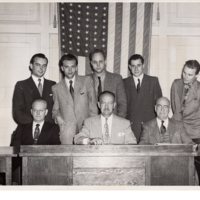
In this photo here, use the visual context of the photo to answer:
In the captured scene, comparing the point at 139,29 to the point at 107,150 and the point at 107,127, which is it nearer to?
the point at 107,127

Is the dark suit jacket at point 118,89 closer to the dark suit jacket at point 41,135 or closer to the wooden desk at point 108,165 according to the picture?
the dark suit jacket at point 41,135

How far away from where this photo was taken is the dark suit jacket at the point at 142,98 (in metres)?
4.19

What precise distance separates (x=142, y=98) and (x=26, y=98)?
1342mm

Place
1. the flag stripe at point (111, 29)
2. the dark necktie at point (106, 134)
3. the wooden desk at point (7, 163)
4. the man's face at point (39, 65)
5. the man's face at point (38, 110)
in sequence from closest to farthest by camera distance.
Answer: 1. the wooden desk at point (7, 163)
2. the dark necktie at point (106, 134)
3. the man's face at point (38, 110)
4. the man's face at point (39, 65)
5. the flag stripe at point (111, 29)

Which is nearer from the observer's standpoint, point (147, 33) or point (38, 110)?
point (38, 110)

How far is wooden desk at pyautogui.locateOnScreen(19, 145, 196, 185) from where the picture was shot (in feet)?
9.18

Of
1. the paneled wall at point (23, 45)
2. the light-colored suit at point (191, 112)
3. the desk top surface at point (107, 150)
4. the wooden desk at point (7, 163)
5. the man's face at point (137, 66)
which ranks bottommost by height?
the wooden desk at point (7, 163)

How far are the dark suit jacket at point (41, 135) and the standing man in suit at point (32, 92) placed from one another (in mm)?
333

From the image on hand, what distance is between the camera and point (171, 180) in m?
2.80

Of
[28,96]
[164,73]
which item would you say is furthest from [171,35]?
[28,96]

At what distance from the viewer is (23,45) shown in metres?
5.03

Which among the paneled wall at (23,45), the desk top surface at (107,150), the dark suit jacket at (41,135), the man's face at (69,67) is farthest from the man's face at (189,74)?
the paneled wall at (23,45)

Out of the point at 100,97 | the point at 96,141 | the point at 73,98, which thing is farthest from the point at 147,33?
the point at 96,141

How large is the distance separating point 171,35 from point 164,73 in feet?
1.82
